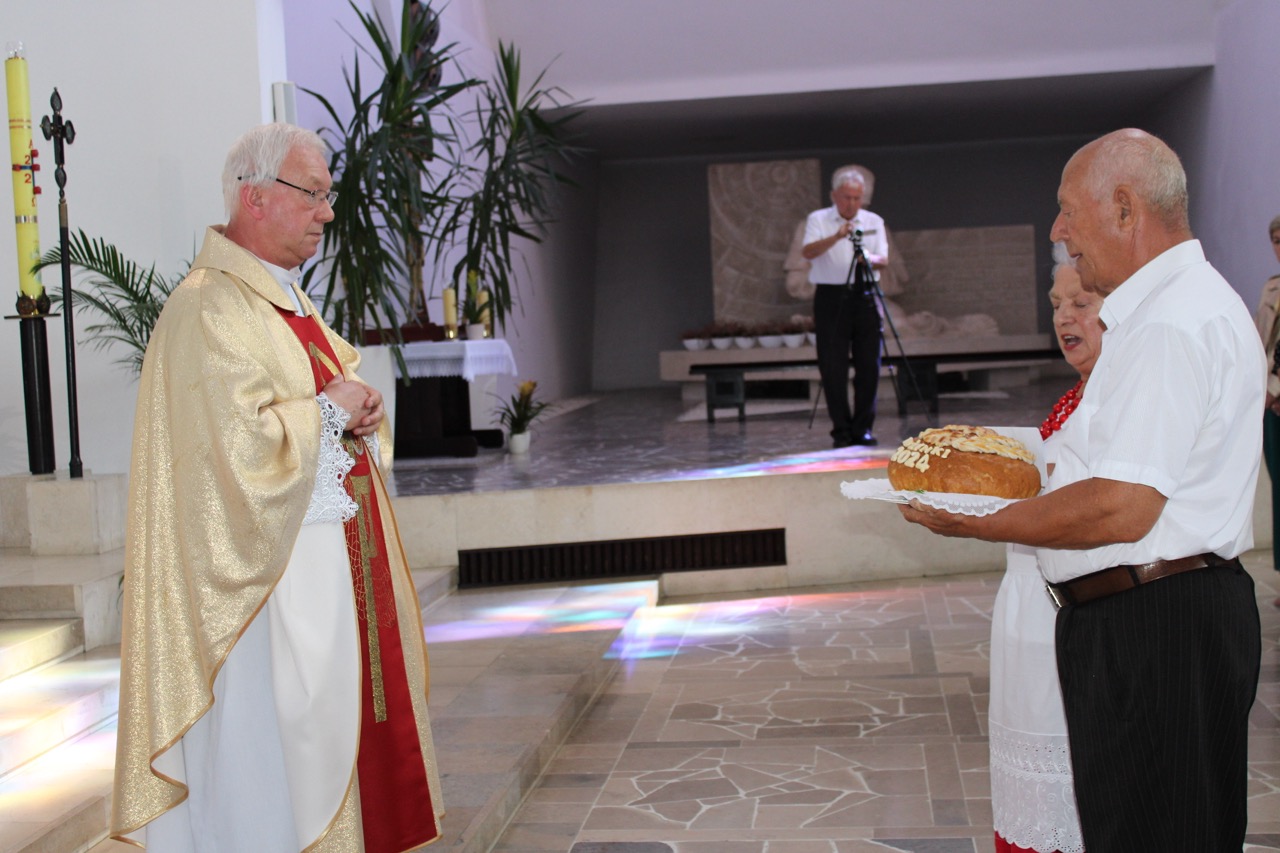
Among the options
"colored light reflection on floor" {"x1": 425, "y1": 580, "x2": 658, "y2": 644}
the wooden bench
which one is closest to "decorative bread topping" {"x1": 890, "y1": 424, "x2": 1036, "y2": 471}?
"colored light reflection on floor" {"x1": 425, "y1": 580, "x2": 658, "y2": 644}

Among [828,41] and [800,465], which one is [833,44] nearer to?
[828,41]

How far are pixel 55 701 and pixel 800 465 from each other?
386cm

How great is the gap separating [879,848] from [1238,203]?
9.02 meters

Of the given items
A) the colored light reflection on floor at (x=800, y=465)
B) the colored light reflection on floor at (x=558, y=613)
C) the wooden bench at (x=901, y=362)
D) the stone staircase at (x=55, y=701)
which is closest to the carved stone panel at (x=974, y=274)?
the wooden bench at (x=901, y=362)

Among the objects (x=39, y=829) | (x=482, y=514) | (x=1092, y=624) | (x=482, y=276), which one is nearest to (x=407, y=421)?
(x=482, y=276)

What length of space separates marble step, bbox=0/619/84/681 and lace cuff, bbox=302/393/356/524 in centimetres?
191

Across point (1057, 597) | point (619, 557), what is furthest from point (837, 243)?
point (1057, 597)

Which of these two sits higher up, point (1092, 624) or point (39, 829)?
point (1092, 624)

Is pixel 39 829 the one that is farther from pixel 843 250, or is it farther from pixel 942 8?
pixel 942 8

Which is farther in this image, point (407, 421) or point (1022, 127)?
point (1022, 127)

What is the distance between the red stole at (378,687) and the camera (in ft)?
8.05

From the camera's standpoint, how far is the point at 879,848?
3.01 m

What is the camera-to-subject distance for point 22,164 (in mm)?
4789

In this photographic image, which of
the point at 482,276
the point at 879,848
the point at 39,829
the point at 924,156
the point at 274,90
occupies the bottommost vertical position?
the point at 879,848
